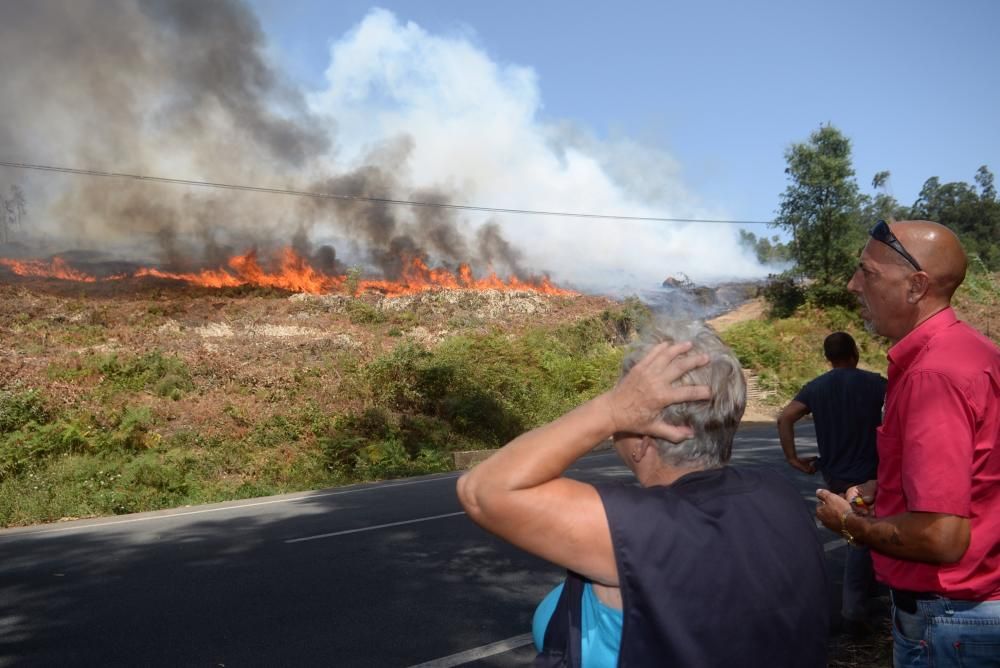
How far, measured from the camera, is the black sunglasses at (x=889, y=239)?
7.89 feet

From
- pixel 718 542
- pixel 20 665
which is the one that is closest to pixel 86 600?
pixel 20 665

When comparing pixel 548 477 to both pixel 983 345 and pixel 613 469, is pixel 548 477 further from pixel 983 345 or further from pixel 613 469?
pixel 613 469

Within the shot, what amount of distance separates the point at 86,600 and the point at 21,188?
33.2m

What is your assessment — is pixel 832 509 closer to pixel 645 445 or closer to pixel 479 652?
pixel 645 445

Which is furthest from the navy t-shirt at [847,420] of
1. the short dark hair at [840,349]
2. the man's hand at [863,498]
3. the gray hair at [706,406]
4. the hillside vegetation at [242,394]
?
the hillside vegetation at [242,394]

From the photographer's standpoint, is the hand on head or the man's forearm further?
the man's forearm

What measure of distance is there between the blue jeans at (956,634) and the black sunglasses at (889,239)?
3.14 feet

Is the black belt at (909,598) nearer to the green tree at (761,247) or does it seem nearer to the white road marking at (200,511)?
the white road marking at (200,511)

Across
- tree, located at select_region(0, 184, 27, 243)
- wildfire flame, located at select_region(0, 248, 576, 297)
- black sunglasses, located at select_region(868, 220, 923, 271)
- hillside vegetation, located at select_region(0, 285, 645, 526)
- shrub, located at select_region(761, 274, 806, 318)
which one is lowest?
hillside vegetation, located at select_region(0, 285, 645, 526)

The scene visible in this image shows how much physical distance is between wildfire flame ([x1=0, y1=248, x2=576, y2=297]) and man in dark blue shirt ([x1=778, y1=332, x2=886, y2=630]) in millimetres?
29077

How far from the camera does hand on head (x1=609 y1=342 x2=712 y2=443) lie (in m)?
1.76

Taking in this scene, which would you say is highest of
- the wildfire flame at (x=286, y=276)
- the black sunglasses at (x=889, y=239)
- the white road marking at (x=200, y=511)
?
the wildfire flame at (x=286, y=276)

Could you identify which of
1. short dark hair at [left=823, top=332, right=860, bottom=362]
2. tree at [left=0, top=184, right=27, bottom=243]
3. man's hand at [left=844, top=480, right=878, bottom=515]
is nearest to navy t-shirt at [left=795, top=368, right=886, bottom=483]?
short dark hair at [left=823, top=332, right=860, bottom=362]

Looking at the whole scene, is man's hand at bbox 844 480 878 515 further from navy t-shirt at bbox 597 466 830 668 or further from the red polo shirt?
navy t-shirt at bbox 597 466 830 668
